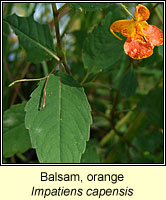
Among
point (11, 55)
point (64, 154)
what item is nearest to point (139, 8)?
point (64, 154)

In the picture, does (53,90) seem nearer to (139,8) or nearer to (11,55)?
(139,8)

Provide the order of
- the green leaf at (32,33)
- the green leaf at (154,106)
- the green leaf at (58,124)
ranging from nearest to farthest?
the green leaf at (58,124) → the green leaf at (32,33) → the green leaf at (154,106)

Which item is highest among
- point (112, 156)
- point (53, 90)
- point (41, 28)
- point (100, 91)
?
point (41, 28)

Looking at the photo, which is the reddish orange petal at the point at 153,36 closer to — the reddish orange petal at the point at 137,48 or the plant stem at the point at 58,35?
the reddish orange petal at the point at 137,48

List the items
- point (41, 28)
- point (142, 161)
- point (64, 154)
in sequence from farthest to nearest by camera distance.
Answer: point (142, 161)
point (41, 28)
point (64, 154)

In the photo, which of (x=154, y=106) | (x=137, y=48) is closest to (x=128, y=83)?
(x=154, y=106)

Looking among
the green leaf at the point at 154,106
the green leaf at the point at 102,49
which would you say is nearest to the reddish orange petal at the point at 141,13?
the green leaf at the point at 102,49
